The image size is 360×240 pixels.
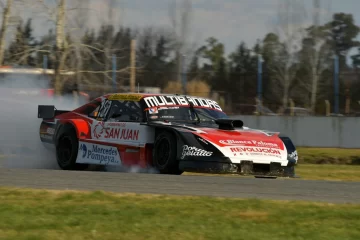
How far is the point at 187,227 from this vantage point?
238 inches

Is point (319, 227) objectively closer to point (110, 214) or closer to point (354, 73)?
point (110, 214)

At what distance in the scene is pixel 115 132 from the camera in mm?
11938

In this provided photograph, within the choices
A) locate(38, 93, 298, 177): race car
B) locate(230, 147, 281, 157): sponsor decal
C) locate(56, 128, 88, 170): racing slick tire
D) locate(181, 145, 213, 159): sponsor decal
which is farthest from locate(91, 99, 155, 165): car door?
locate(230, 147, 281, 157): sponsor decal

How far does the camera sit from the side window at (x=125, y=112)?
467 inches

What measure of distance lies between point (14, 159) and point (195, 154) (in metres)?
4.88

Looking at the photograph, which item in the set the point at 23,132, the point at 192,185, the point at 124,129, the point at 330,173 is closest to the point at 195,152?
the point at 124,129

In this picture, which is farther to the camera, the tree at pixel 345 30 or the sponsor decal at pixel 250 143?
the tree at pixel 345 30

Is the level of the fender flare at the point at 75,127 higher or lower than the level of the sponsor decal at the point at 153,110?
lower

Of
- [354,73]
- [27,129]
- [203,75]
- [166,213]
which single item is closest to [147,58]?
[203,75]

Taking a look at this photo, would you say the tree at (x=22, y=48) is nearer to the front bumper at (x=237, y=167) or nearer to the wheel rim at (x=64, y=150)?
the wheel rim at (x=64, y=150)

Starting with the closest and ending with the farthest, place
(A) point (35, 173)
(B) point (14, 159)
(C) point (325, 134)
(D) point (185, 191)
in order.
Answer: (D) point (185, 191), (A) point (35, 173), (B) point (14, 159), (C) point (325, 134)

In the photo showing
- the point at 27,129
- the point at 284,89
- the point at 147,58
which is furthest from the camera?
the point at 147,58

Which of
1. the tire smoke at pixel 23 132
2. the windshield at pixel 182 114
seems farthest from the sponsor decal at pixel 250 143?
the tire smoke at pixel 23 132

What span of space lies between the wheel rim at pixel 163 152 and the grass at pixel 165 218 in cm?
303
